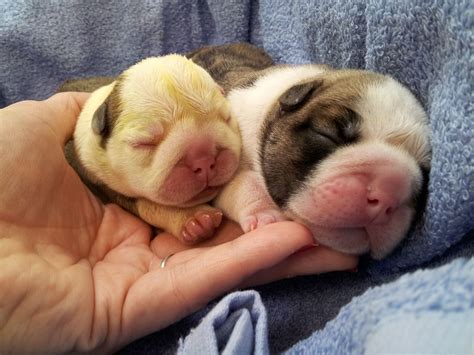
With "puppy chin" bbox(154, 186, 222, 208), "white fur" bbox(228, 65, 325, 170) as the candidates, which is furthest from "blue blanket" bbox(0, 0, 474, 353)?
"puppy chin" bbox(154, 186, 222, 208)

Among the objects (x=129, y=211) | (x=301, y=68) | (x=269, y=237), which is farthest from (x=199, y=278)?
(x=301, y=68)

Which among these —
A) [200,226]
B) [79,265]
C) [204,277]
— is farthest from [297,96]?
[79,265]

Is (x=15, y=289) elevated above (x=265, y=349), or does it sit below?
above

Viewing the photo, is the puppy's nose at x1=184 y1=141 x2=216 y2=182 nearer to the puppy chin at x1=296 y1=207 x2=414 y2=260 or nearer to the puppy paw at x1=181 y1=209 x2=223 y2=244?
the puppy paw at x1=181 y1=209 x2=223 y2=244

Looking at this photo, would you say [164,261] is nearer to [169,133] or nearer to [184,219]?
[184,219]

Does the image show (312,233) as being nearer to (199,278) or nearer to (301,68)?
(199,278)

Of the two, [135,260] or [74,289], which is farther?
[135,260]

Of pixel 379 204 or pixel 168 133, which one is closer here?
pixel 379 204
